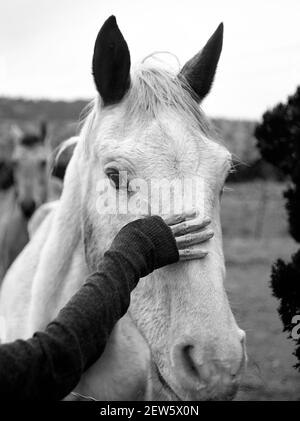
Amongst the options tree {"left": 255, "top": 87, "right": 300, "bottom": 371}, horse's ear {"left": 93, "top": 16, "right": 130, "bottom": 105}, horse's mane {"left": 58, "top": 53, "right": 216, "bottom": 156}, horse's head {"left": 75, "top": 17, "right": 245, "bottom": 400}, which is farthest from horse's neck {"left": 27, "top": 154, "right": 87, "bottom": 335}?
tree {"left": 255, "top": 87, "right": 300, "bottom": 371}

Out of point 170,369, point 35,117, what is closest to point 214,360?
point 170,369

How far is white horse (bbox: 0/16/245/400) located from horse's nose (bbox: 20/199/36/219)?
4.57 metres

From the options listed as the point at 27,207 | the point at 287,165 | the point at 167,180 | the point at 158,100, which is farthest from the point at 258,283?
the point at 167,180

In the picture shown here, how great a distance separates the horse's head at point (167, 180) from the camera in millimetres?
1939

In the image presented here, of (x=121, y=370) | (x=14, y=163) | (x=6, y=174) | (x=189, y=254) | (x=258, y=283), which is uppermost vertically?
(x=14, y=163)

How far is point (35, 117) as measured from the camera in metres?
22.4

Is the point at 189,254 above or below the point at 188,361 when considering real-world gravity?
above

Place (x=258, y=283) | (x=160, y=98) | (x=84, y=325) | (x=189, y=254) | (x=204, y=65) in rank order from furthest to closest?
(x=258, y=283)
(x=204, y=65)
(x=160, y=98)
(x=189, y=254)
(x=84, y=325)

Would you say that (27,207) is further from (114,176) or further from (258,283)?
(114,176)

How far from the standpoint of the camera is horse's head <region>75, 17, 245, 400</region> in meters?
1.94

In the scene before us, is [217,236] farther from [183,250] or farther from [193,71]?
[193,71]

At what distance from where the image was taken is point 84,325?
173 centimetres

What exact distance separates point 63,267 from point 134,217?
0.63 metres

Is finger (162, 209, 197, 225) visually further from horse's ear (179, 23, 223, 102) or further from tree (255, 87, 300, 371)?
tree (255, 87, 300, 371)
